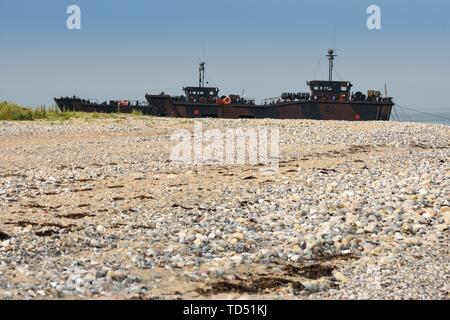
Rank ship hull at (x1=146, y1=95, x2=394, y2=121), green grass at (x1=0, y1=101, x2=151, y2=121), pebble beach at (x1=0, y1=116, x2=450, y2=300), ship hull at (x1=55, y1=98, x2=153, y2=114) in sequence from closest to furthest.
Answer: pebble beach at (x1=0, y1=116, x2=450, y2=300) → green grass at (x1=0, y1=101, x2=151, y2=121) → ship hull at (x1=146, y1=95, x2=394, y2=121) → ship hull at (x1=55, y1=98, x2=153, y2=114)

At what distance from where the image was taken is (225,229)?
1253cm

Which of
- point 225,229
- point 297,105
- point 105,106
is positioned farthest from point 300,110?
point 225,229

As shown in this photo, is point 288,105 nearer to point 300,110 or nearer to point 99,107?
point 300,110

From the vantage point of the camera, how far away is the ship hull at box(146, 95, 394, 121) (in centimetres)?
6788

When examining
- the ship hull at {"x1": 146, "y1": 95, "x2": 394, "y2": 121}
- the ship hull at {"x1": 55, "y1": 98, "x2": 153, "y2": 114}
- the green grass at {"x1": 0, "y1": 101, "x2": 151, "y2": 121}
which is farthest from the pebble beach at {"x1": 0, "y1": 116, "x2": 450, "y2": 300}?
the ship hull at {"x1": 55, "y1": 98, "x2": 153, "y2": 114}

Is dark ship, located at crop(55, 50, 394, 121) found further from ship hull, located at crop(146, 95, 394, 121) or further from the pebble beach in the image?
the pebble beach

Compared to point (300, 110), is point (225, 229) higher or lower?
lower

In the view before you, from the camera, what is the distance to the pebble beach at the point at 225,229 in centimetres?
900

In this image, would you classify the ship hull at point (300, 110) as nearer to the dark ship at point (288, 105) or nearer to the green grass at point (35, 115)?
the dark ship at point (288, 105)

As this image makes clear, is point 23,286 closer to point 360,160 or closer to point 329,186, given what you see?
point 329,186

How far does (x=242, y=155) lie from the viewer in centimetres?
2661

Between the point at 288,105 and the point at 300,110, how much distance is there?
1494mm

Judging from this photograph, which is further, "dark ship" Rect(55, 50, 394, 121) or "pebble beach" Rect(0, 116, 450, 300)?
"dark ship" Rect(55, 50, 394, 121)

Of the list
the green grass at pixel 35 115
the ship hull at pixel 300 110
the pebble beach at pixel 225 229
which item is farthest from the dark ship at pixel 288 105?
the pebble beach at pixel 225 229
